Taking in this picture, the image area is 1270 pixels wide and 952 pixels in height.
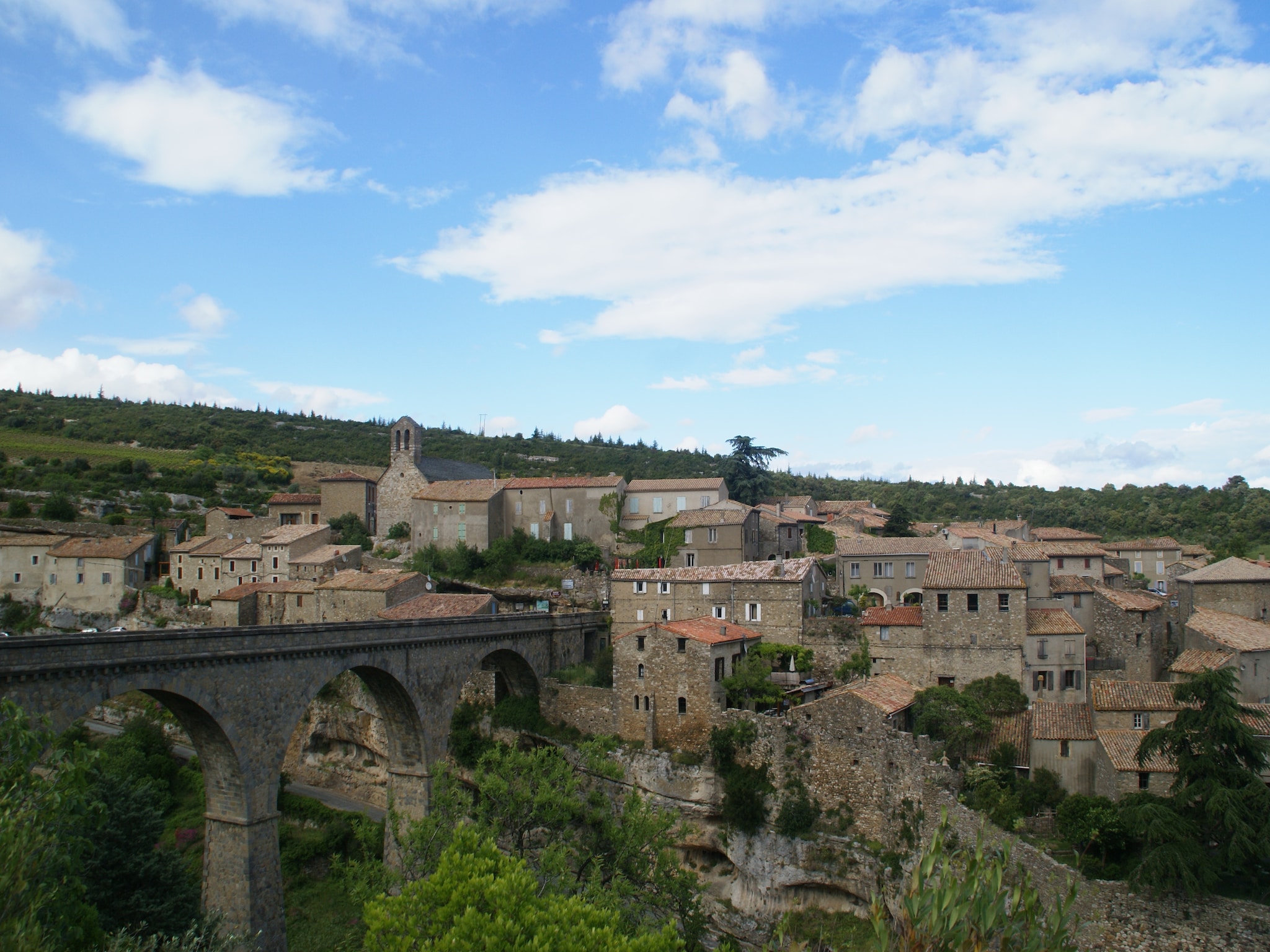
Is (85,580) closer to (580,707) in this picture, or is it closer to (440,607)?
(440,607)

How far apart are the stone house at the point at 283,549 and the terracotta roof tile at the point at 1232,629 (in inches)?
2060

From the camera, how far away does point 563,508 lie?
198 ft

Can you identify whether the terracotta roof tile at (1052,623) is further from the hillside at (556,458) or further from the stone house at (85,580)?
the stone house at (85,580)

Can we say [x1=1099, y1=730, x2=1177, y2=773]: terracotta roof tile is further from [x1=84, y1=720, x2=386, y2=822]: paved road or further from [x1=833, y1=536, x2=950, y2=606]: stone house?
[x1=84, y1=720, x2=386, y2=822]: paved road

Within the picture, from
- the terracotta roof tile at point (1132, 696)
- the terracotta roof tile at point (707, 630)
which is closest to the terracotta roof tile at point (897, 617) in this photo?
the terracotta roof tile at point (707, 630)

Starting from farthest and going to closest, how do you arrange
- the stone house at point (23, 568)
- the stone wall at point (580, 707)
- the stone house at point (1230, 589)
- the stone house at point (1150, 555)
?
the stone house at point (1150, 555), the stone house at point (23, 568), the stone wall at point (580, 707), the stone house at point (1230, 589)

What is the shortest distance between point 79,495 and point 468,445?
183 ft

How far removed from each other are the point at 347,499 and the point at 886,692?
159 feet

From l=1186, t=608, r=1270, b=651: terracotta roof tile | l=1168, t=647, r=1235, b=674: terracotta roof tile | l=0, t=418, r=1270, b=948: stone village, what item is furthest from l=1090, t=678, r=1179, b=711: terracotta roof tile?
l=1186, t=608, r=1270, b=651: terracotta roof tile

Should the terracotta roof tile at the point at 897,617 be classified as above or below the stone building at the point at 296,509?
below

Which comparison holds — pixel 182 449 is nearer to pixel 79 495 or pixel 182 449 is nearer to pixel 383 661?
pixel 79 495

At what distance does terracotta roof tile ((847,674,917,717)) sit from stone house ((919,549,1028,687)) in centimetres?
167

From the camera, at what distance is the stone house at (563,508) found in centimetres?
5962

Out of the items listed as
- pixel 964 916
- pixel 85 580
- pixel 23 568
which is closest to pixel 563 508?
pixel 85 580
